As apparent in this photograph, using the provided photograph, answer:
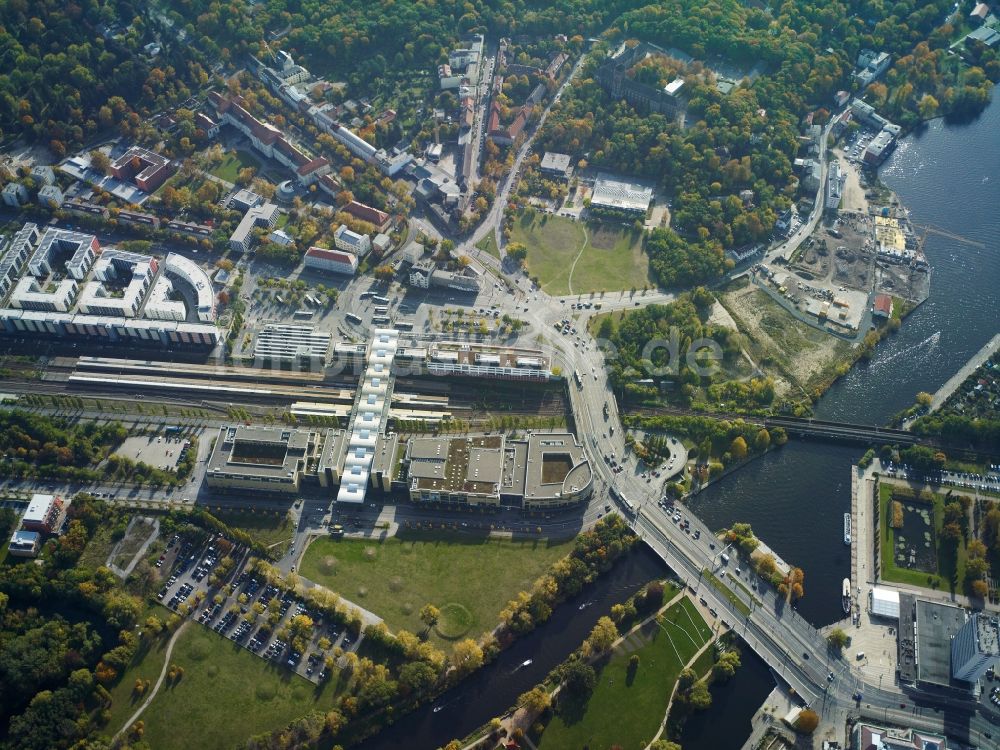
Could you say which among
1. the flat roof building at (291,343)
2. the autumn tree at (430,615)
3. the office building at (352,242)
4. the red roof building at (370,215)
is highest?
the red roof building at (370,215)

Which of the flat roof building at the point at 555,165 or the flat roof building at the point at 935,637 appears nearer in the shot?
the flat roof building at the point at 935,637

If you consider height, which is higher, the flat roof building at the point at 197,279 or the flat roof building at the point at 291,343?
the flat roof building at the point at 197,279

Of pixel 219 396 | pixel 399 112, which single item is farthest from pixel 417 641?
pixel 399 112

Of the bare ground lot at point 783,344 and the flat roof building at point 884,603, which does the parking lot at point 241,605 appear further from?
the bare ground lot at point 783,344

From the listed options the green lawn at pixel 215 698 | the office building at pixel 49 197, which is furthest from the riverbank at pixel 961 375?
the office building at pixel 49 197

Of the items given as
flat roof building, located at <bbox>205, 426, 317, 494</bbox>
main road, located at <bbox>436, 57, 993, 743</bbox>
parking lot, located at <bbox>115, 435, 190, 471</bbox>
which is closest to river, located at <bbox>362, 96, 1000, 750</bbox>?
main road, located at <bbox>436, 57, 993, 743</bbox>

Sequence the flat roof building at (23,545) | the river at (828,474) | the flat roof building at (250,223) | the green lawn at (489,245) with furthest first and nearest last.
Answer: the green lawn at (489,245), the flat roof building at (250,223), the flat roof building at (23,545), the river at (828,474)

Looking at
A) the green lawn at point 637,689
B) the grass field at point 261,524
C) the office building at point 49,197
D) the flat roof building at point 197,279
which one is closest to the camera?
the green lawn at point 637,689

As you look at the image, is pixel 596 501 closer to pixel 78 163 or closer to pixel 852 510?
pixel 852 510
